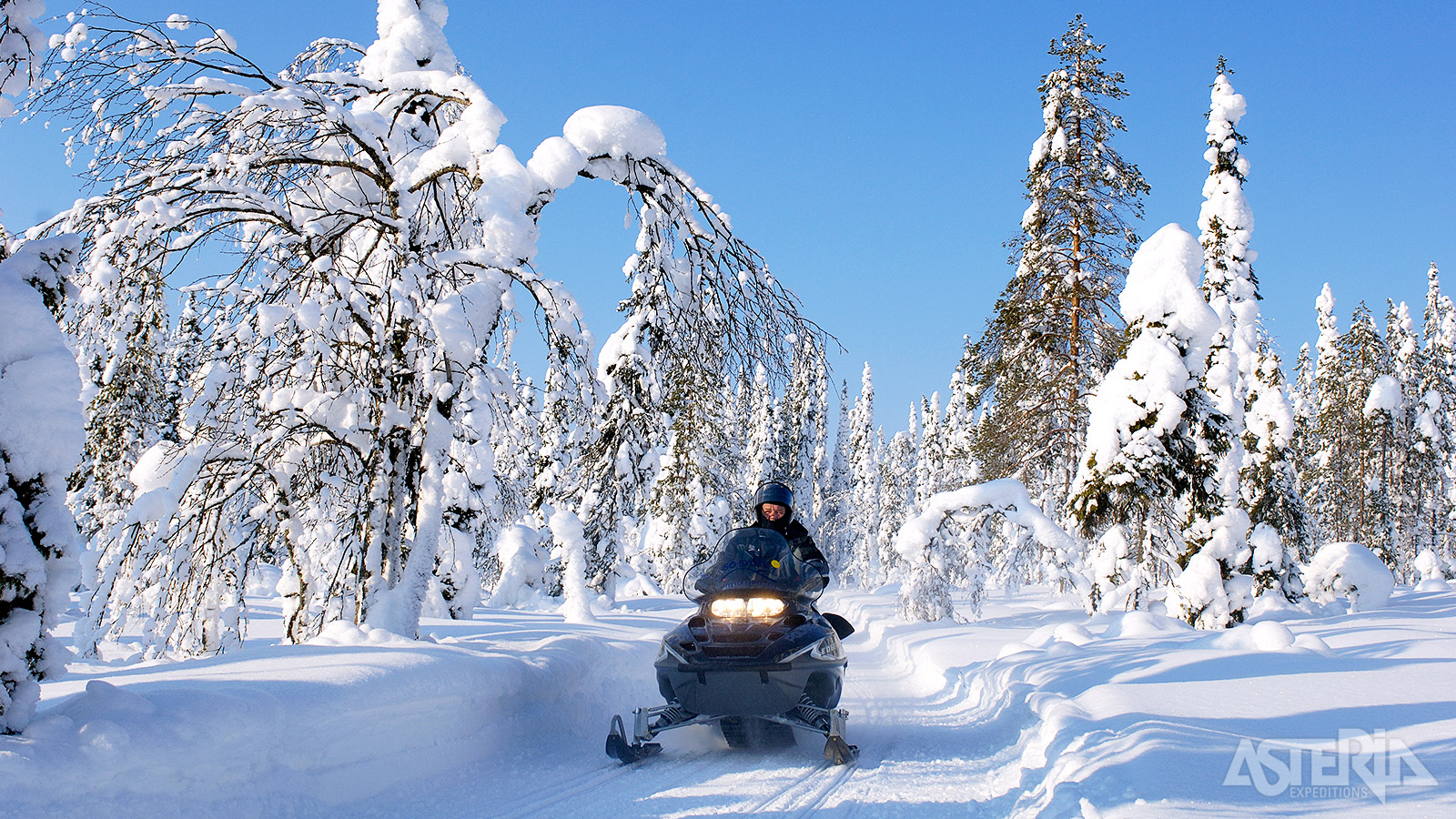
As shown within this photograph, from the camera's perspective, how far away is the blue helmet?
7.99 metres

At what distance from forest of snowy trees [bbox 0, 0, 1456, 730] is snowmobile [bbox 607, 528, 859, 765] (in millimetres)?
1748

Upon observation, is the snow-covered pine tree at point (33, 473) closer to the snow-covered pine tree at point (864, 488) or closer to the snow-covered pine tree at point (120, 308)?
the snow-covered pine tree at point (120, 308)

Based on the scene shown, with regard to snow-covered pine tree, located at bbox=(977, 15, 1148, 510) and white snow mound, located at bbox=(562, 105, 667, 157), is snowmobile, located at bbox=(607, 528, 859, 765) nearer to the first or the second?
white snow mound, located at bbox=(562, 105, 667, 157)

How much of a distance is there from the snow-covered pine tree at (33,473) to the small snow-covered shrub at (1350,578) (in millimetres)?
22287

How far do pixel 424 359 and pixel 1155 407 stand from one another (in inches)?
461

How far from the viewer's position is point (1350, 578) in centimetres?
1853

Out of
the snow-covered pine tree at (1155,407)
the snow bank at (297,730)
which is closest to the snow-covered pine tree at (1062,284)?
the snow-covered pine tree at (1155,407)

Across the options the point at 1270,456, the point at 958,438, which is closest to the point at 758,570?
the point at 1270,456

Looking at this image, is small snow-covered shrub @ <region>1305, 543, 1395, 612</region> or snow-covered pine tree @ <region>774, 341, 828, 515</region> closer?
small snow-covered shrub @ <region>1305, 543, 1395, 612</region>

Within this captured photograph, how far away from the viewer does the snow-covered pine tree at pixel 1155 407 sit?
13.6 metres

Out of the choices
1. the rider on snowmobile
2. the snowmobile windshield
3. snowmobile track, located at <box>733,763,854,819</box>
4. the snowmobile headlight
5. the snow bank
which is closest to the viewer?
the snow bank

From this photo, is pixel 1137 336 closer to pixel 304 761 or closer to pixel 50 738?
pixel 304 761

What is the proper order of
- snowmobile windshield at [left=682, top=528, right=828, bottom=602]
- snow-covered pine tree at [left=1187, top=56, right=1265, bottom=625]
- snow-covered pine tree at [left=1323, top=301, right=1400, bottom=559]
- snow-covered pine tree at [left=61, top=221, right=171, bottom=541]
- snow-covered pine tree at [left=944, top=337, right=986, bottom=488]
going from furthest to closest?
snow-covered pine tree at [left=944, top=337, right=986, bottom=488] < snow-covered pine tree at [left=1323, top=301, right=1400, bottom=559] < snow-covered pine tree at [left=1187, top=56, right=1265, bottom=625] < snowmobile windshield at [left=682, top=528, right=828, bottom=602] < snow-covered pine tree at [left=61, top=221, right=171, bottom=541]

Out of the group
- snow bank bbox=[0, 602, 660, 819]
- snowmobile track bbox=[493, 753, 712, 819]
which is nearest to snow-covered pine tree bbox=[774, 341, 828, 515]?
snow bank bbox=[0, 602, 660, 819]
